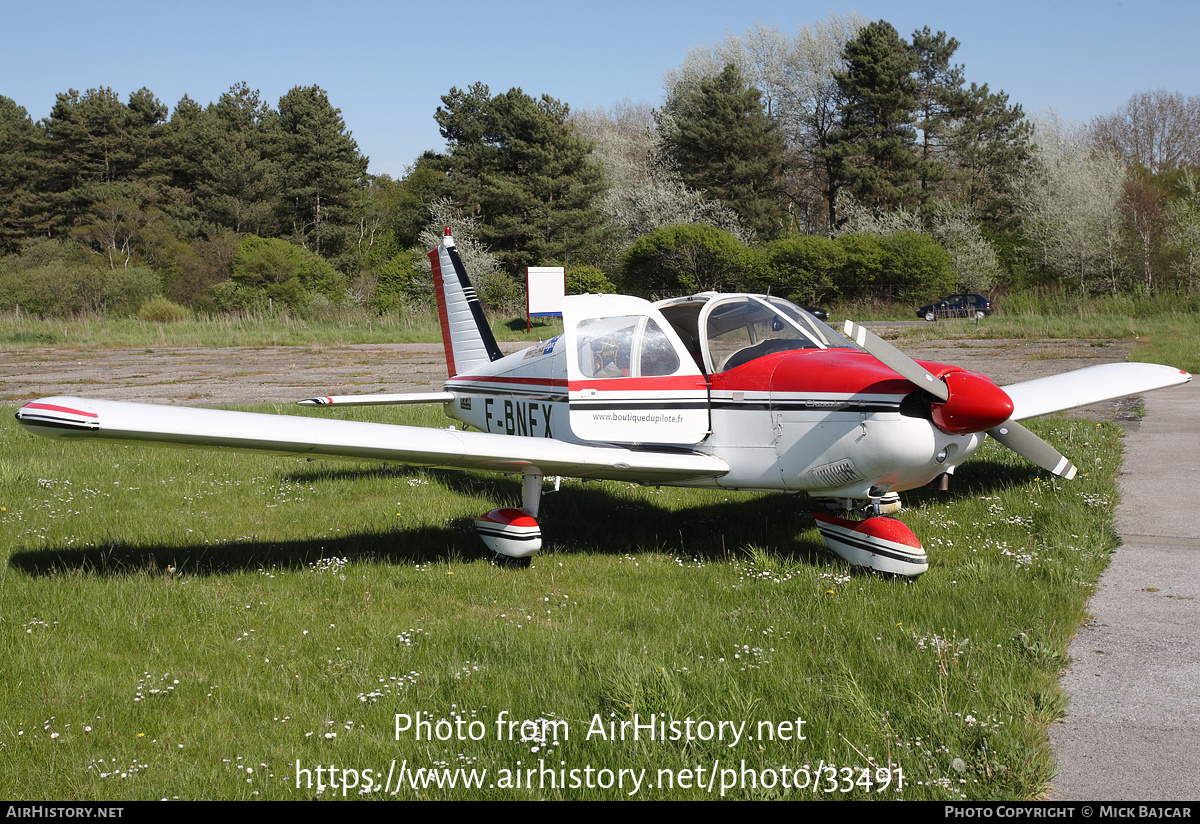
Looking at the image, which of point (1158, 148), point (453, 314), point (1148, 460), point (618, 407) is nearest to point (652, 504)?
point (618, 407)

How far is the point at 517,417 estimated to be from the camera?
7.85 metres

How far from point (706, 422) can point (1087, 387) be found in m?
4.79

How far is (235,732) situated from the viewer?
3.68 meters

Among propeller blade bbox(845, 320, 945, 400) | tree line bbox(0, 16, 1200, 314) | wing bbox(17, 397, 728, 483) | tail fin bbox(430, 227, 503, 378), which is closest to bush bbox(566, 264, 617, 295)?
tree line bbox(0, 16, 1200, 314)

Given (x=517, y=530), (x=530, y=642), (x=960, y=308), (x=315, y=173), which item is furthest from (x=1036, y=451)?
(x=315, y=173)

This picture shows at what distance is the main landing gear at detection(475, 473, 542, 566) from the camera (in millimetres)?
6062

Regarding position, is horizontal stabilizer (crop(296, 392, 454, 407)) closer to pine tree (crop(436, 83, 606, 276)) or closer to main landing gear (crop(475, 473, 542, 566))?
main landing gear (crop(475, 473, 542, 566))

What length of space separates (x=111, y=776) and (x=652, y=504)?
559cm

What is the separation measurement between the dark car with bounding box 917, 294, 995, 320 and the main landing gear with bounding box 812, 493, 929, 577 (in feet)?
111

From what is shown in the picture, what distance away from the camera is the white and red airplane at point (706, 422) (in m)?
5.02

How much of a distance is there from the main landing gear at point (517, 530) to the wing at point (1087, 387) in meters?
4.66

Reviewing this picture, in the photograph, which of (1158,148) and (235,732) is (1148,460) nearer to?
(235,732)

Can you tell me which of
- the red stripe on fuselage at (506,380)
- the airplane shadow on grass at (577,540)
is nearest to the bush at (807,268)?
the airplane shadow on grass at (577,540)

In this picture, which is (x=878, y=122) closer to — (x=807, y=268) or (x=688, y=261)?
(x=807, y=268)
